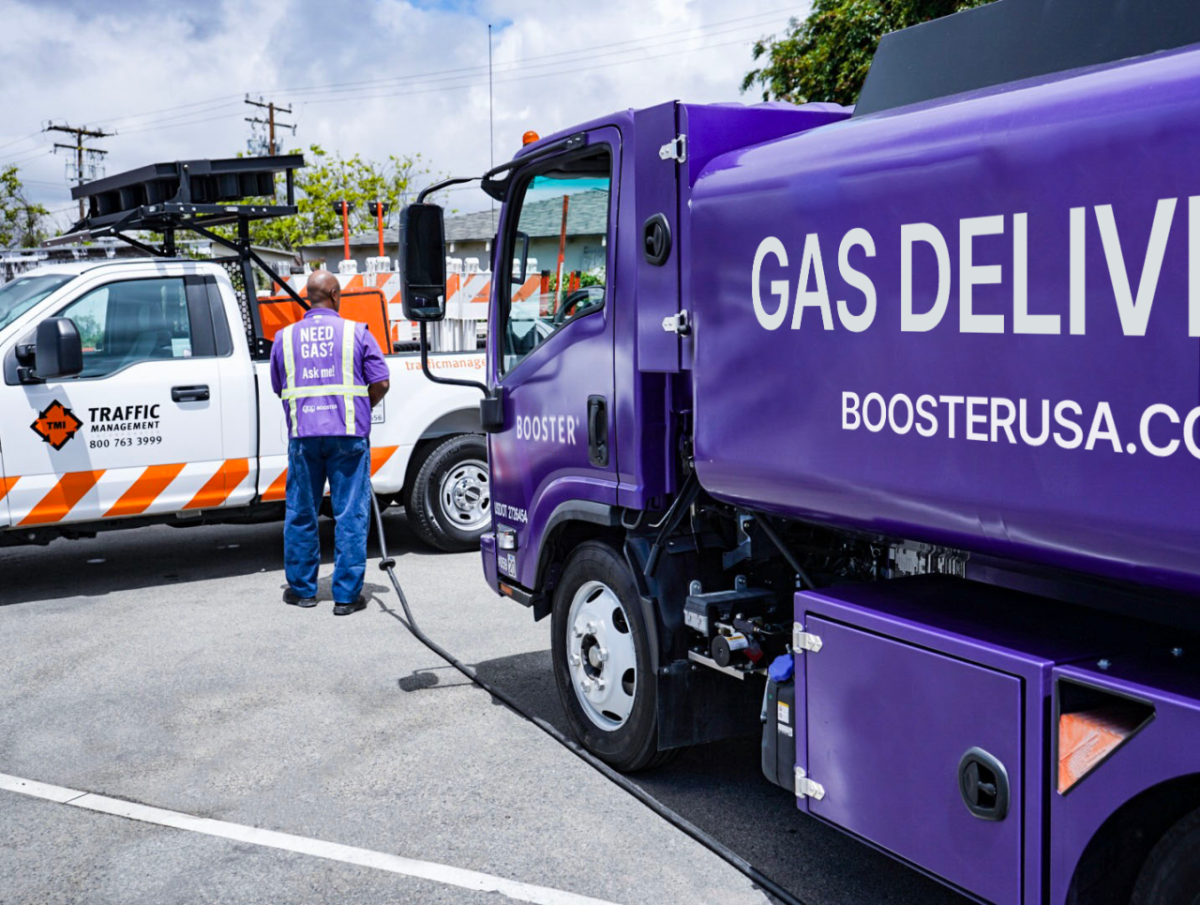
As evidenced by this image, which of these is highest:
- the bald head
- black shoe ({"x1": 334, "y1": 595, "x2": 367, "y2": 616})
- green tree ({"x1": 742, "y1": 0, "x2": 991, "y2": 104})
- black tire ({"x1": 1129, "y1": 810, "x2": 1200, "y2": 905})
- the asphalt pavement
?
green tree ({"x1": 742, "y1": 0, "x2": 991, "y2": 104})

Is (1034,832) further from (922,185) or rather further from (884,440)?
(922,185)

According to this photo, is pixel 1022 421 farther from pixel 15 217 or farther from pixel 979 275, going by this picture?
pixel 15 217

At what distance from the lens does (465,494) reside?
8.67 meters

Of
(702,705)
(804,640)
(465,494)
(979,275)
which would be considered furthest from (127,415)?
(979,275)

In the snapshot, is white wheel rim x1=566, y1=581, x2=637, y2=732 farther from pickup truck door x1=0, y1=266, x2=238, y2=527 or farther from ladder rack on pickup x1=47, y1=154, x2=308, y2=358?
ladder rack on pickup x1=47, y1=154, x2=308, y2=358

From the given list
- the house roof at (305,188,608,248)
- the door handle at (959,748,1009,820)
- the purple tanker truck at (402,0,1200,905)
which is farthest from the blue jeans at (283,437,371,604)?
the door handle at (959,748,1009,820)

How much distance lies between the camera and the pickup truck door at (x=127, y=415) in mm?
6945

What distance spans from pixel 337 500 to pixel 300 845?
131 inches

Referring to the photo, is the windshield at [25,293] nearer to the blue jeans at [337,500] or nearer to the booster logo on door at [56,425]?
the booster logo on door at [56,425]

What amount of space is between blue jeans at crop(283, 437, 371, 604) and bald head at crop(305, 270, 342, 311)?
0.81 meters

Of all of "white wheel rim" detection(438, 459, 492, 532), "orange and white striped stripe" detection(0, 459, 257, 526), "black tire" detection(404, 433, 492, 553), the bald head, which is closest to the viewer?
the bald head

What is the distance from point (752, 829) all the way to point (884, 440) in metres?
1.75

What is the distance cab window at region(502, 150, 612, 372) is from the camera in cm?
429

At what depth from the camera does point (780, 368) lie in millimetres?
3211
